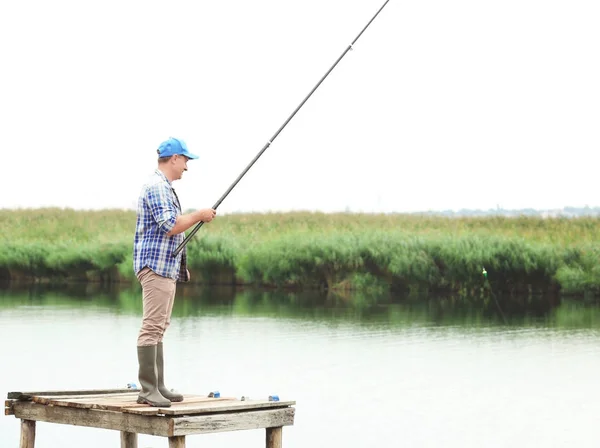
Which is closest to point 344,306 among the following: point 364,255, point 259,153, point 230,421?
point 364,255

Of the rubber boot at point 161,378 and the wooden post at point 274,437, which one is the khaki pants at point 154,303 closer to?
the rubber boot at point 161,378

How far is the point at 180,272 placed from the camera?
604 centimetres

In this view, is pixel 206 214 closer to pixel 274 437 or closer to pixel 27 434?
pixel 274 437

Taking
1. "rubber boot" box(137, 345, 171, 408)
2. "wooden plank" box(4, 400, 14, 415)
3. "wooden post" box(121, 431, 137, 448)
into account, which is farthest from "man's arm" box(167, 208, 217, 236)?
"wooden post" box(121, 431, 137, 448)

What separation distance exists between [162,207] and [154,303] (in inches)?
17.5

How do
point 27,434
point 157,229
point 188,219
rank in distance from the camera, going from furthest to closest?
point 27,434 → point 157,229 → point 188,219

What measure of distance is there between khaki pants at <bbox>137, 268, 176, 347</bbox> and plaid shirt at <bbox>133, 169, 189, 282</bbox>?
35 millimetres

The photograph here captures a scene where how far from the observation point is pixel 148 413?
18.8 ft

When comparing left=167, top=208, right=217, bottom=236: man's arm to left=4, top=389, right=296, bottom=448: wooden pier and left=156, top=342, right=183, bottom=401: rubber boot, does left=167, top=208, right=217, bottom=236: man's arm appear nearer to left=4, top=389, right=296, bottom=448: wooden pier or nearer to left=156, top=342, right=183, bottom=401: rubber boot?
left=156, top=342, right=183, bottom=401: rubber boot

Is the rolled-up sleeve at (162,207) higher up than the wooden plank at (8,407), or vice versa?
the rolled-up sleeve at (162,207)

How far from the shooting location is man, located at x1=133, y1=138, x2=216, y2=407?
573 cm

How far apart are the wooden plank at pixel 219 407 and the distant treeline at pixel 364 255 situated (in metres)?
14.7

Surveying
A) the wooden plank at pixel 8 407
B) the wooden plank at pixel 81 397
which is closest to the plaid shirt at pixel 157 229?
the wooden plank at pixel 81 397

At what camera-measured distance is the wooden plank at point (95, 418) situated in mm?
5746
